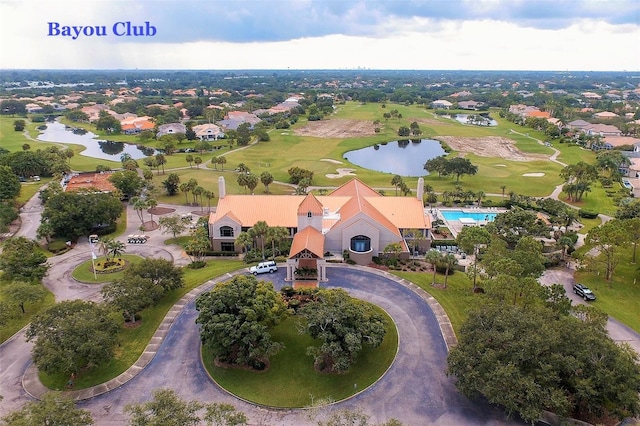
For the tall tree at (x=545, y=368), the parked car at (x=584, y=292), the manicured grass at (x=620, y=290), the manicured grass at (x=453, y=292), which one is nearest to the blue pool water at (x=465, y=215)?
the manicured grass at (x=620, y=290)

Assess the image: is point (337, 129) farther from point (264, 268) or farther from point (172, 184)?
point (264, 268)

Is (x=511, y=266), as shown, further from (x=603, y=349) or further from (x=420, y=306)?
(x=603, y=349)

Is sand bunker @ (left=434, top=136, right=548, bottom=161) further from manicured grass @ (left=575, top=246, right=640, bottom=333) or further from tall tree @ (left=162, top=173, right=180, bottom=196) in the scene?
tall tree @ (left=162, top=173, right=180, bottom=196)

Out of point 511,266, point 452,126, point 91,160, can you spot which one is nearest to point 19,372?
Answer: point 511,266

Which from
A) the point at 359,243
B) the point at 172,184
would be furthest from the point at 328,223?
the point at 172,184

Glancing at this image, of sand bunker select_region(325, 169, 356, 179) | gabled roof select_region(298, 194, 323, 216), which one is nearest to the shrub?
sand bunker select_region(325, 169, 356, 179)
